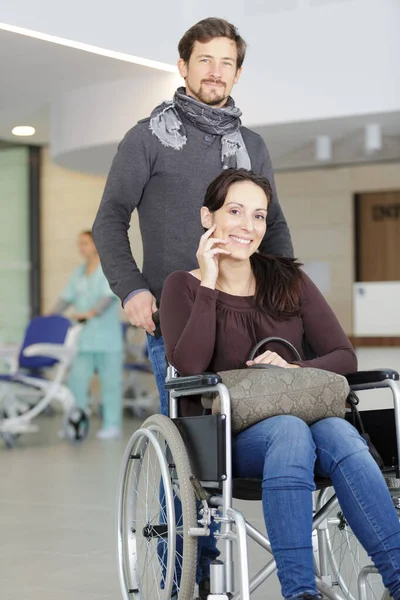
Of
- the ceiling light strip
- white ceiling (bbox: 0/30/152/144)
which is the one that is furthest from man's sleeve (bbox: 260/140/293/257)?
white ceiling (bbox: 0/30/152/144)

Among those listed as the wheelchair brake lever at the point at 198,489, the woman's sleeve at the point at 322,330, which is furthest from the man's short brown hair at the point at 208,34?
the wheelchair brake lever at the point at 198,489

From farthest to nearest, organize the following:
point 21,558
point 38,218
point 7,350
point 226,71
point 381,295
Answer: point 38,218 < point 381,295 < point 7,350 < point 21,558 < point 226,71

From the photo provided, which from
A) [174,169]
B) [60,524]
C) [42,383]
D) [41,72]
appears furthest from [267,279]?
[42,383]

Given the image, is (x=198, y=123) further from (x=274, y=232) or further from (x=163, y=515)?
(x=163, y=515)

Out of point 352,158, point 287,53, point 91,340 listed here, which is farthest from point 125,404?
point 287,53

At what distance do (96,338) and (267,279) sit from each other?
4.84 m

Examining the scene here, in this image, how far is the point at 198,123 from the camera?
8.30ft

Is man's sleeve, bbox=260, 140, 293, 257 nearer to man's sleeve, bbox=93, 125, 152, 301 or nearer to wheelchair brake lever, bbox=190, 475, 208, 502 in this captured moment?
man's sleeve, bbox=93, 125, 152, 301

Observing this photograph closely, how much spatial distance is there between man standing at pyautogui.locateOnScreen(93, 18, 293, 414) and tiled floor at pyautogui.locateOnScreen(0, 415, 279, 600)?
723mm

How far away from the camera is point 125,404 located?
853cm

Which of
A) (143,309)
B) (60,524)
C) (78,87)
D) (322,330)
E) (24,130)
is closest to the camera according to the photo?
(322,330)

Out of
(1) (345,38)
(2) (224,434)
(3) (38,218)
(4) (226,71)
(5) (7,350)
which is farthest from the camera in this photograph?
(3) (38,218)

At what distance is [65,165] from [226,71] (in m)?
4.98

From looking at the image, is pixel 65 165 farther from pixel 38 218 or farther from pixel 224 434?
pixel 224 434
